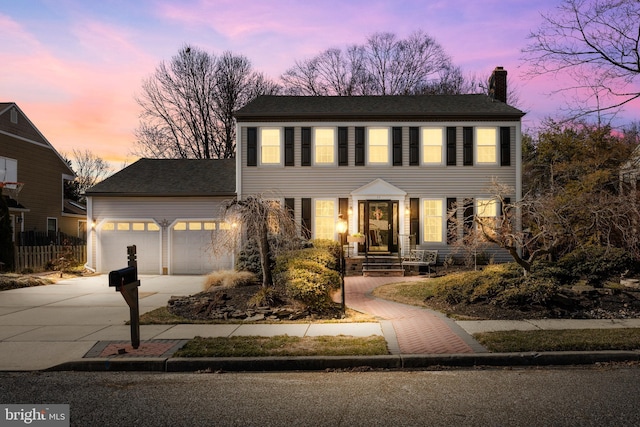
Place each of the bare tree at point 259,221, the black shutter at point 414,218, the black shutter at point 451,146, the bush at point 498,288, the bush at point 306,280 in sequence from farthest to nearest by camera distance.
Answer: the black shutter at point 451,146 < the black shutter at point 414,218 < the bare tree at point 259,221 < the bush at point 306,280 < the bush at point 498,288

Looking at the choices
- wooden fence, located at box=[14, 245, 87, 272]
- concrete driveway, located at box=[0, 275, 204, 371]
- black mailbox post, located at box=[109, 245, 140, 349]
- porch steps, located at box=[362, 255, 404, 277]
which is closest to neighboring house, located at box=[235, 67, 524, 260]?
porch steps, located at box=[362, 255, 404, 277]

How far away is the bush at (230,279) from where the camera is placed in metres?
13.5

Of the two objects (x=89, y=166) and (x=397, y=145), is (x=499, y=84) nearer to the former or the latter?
(x=397, y=145)

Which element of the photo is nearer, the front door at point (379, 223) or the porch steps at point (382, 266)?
the porch steps at point (382, 266)

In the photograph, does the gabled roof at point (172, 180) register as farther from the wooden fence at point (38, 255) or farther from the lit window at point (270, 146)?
the wooden fence at point (38, 255)

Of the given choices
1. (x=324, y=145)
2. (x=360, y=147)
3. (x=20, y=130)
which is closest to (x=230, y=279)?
(x=324, y=145)

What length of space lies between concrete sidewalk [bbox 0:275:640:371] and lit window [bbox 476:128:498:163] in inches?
406

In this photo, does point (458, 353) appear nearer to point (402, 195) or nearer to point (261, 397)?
point (261, 397)

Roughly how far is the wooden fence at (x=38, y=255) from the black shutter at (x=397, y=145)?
14.4 metres

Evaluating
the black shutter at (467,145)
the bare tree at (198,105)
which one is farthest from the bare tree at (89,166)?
the black shutter at (467,145)

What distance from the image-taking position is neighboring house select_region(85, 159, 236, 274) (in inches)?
789

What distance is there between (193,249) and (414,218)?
9.41 m

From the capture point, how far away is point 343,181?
66.8ft

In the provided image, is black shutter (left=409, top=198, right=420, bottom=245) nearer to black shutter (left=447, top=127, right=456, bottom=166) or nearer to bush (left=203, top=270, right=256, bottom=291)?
black shutter (left=447, top=127, right=456, bottom=166)
